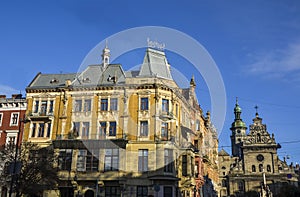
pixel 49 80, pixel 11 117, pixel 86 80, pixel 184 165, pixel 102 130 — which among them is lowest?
pixel 184 165

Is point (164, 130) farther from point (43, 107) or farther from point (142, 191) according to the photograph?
point (43, 107)

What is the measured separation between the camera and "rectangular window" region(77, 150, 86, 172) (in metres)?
41.6

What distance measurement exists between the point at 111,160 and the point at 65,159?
19.3ft

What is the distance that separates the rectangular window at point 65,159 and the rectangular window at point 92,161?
90.0 inches

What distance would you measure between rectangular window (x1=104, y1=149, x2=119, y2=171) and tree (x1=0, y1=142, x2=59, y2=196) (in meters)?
5.94

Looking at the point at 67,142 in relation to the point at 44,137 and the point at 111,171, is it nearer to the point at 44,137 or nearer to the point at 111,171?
the point at 44,137

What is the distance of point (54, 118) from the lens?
44781 mm

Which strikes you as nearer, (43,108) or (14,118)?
(43,108)

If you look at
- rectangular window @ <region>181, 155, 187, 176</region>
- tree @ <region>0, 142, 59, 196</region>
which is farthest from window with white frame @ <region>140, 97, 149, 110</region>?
tree @ <region>0, 142, 59, 196</region>

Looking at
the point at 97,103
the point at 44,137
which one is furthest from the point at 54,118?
the point at 97,103

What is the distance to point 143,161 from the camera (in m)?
40.9

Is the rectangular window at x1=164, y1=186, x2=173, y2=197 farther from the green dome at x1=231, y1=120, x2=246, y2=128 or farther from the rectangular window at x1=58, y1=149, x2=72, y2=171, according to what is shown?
the green dome at x1=231, y1=120, x2=246, y2=128

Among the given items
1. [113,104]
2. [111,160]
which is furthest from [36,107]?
[111,160]

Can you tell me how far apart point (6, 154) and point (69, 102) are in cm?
1144
